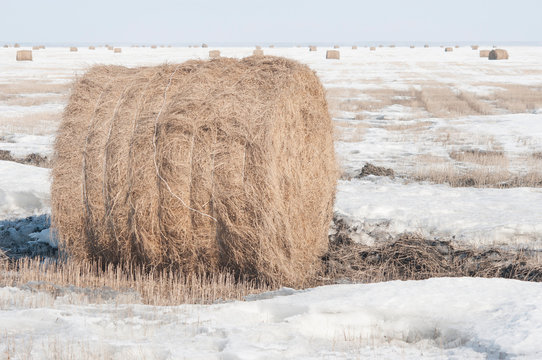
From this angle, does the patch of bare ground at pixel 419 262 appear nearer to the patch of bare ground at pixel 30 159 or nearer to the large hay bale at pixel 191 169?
the large hay bale at pixel 191 169

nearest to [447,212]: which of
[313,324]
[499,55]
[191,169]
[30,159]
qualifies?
[191,169]

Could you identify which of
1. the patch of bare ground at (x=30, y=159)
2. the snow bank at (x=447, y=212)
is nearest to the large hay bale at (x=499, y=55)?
the snow bank at (x=447, y=212)

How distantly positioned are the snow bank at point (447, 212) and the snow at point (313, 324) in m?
2.84

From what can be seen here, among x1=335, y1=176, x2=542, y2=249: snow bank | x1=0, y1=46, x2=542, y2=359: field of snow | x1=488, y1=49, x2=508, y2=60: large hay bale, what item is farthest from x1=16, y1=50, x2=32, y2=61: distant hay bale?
x1=335, y1=176, x2=542, y2=249: snow bank

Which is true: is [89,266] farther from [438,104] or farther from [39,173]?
[438,104]

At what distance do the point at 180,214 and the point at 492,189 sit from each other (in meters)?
6.55

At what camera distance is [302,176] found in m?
7.16

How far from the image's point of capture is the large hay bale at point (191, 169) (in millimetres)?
6465

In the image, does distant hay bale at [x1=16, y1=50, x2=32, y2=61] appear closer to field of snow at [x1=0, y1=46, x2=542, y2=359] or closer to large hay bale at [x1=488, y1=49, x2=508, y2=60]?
field of snow at [x1=0, y1=46, x2=542, y2=359]

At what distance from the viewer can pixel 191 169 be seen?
258 inches

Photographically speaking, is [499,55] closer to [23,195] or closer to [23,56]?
[23,56]

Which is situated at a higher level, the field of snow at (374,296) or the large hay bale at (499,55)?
the large hay bale at (499,55)

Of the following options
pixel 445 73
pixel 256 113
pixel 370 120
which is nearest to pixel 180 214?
pixel 256 113

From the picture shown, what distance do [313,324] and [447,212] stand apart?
501 centimetres
